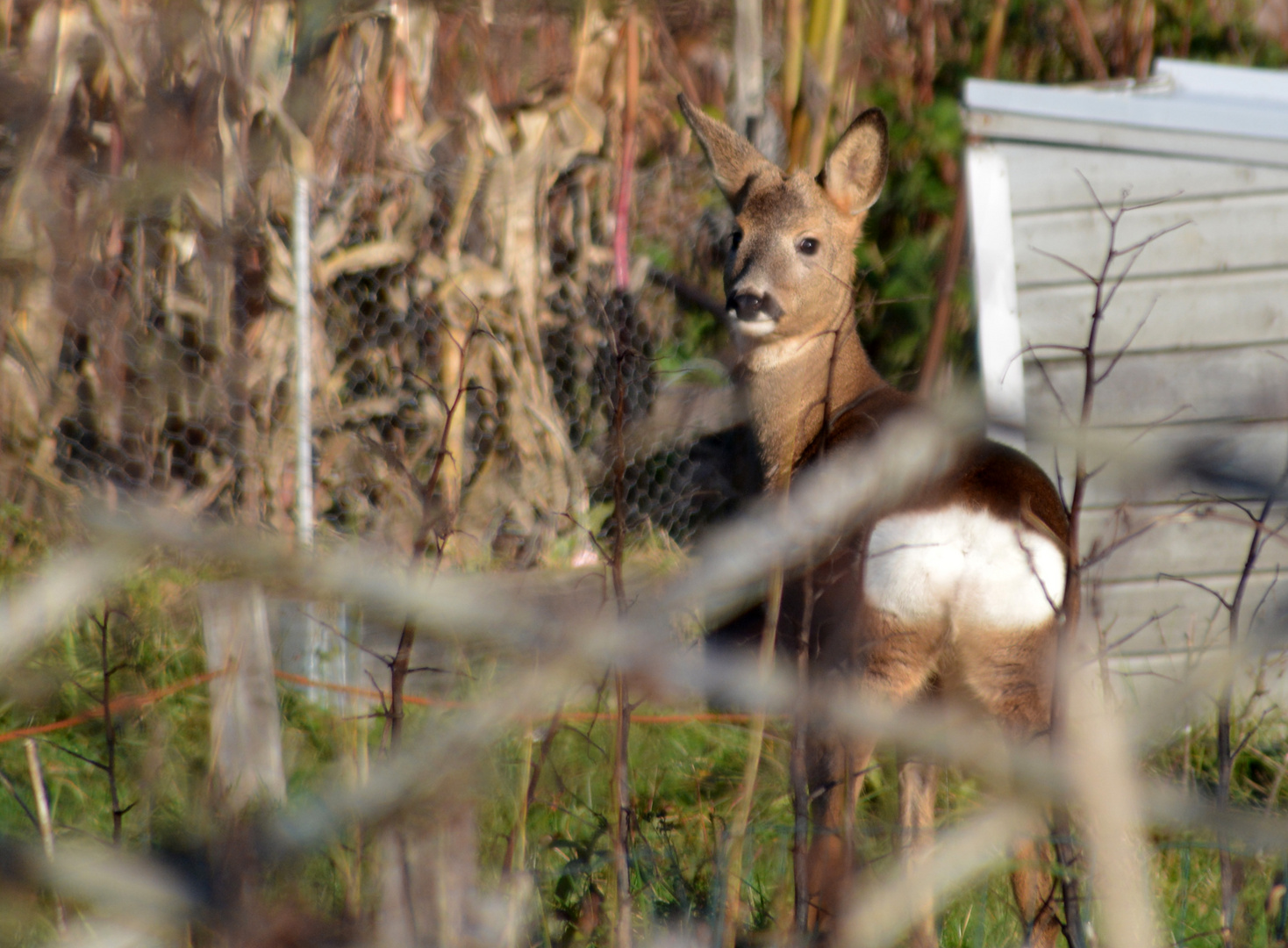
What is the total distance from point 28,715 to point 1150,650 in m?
3.81

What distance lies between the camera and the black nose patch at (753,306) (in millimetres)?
4027

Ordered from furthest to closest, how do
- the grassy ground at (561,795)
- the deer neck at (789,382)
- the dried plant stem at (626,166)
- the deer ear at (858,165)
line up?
1. the dried plant stem at (626,166)
2. the deer ear at (858,165)
3. the deer neck at (789,382)
4. the grassy ground at (561,795)

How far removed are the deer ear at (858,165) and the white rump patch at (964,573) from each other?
5.60 ft

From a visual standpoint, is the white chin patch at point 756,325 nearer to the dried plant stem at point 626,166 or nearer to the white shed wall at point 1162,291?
the white shed wall at point 1162,291

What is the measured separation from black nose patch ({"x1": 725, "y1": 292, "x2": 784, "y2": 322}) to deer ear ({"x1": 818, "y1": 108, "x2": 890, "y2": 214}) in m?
0.56

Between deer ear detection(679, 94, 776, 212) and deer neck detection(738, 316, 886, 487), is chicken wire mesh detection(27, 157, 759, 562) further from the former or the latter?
deer ear detection(679, 94, 776, 212)

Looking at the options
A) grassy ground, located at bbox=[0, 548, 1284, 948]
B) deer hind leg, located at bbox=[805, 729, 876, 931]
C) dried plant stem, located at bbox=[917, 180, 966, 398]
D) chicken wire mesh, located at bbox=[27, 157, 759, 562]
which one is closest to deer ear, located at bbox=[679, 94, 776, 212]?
chicken wire mesh, located at bbox=[27, 157, 759, 562]

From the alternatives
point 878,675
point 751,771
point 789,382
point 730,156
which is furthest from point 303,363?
point 751,771

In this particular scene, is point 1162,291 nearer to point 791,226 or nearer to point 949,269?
point 791,226

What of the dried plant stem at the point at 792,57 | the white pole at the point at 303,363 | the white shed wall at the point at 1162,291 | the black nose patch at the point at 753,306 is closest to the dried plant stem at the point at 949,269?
the black nose patch at the point at 753,306

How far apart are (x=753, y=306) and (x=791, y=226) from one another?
0.38 m

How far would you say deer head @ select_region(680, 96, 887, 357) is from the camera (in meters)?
4.07

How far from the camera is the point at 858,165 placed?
4316mm

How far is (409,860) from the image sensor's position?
3.99ft
